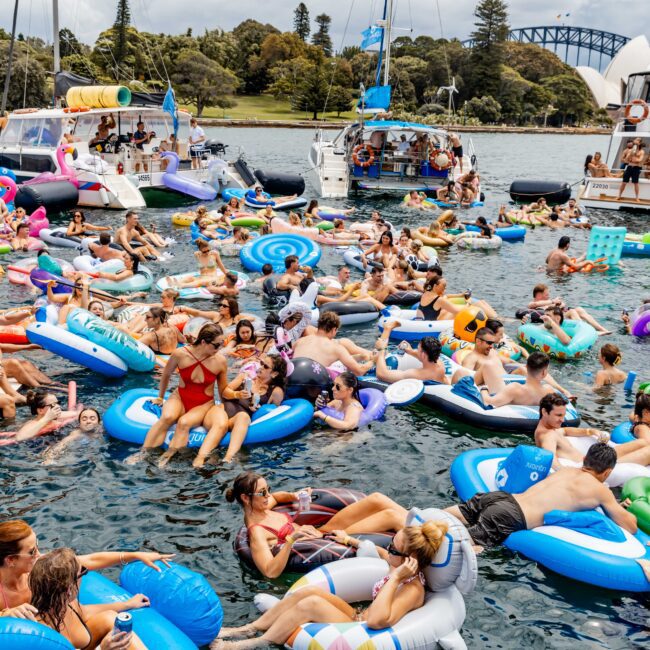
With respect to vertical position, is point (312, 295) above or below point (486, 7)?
below

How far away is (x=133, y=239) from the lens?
17078 mm

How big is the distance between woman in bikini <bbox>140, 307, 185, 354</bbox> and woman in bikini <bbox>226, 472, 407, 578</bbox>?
4708 millimetres

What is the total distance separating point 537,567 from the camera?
6.05 m

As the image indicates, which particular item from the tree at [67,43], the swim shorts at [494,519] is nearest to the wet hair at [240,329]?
the swim shorts at [494,519]

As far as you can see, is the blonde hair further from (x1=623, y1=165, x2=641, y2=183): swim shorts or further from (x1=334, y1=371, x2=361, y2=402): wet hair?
(x1=623, y1=165, x2=641, y2=183): swim shorts

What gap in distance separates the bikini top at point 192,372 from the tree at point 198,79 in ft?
227

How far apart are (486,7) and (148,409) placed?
98183 millimetres

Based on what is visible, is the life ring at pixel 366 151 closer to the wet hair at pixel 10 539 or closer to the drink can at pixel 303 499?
the drink can at pixel 303 499

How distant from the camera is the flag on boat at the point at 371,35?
30016mm

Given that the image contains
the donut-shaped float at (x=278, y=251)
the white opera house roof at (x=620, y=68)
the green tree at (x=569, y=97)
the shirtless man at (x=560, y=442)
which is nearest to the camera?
the shirtless man at (x=560, y=442)

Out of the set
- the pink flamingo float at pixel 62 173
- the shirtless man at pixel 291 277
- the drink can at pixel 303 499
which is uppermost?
the pink flamingo float at pixel 62 173

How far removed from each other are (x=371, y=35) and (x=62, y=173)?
1451 cm

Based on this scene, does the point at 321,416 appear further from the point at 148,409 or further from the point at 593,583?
the point at 593,583

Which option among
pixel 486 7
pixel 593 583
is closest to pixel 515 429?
pixel 593 583
